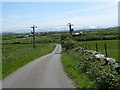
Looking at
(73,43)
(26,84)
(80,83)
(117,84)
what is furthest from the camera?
(73,43)

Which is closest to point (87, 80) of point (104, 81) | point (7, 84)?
point (104, 81)

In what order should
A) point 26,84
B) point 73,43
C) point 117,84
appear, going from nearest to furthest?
point 117,84
point 26,84
point 73,43

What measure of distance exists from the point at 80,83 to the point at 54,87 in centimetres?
139

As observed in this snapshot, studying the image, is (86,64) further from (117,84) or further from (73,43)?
(73,43)

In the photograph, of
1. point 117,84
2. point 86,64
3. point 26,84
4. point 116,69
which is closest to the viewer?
point 117,84

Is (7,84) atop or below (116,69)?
below

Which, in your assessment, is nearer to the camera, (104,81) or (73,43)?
(104,81)

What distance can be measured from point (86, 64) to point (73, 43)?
135ft

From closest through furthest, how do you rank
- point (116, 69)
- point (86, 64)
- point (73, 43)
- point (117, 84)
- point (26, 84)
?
point (117, 84) → point (116, 69) → point (26, 84) → point (86, 64) → point (73, 43)

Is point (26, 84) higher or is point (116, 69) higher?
point (116, 69)

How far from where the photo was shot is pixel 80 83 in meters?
15.2

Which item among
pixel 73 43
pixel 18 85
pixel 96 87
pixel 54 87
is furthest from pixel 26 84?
pixel 73 43

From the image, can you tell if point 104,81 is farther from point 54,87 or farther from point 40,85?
point 40,85

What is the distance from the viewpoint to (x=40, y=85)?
15859 millimetres
